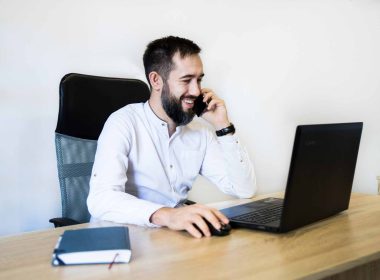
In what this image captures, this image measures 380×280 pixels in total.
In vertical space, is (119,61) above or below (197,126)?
above

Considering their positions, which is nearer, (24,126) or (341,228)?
(341,228)

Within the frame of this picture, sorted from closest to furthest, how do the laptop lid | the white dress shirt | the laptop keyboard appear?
the laptop lid
the laptop keyboard
the white dress shirt

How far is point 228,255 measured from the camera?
2.94ft

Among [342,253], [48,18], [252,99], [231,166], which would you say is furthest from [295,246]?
[252,99]

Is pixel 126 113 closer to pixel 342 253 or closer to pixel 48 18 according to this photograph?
pixel 48 18

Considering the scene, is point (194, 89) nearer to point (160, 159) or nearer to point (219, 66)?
point (160, 159)

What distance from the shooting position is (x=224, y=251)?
0.92 m

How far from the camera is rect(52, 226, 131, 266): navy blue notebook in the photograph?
841 mm

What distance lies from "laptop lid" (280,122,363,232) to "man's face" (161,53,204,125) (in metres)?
0.69

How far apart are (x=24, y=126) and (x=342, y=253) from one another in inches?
58.6

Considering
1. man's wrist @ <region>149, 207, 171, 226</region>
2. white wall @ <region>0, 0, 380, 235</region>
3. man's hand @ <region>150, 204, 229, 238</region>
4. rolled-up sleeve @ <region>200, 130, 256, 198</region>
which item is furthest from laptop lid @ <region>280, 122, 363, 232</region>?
white wall @ <region>0, 0, 380, 235</region>

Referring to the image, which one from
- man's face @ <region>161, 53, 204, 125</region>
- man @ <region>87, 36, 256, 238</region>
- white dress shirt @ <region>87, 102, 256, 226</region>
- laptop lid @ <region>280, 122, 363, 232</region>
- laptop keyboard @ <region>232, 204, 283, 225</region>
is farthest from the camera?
man's face @ <region>161, 53, 204, 125</region>

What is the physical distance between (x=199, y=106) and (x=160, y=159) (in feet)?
0.94

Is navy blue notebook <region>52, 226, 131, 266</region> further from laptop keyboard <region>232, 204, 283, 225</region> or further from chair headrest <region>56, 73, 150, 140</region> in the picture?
chair headrest <region>56, 73, 150, 140</region>
